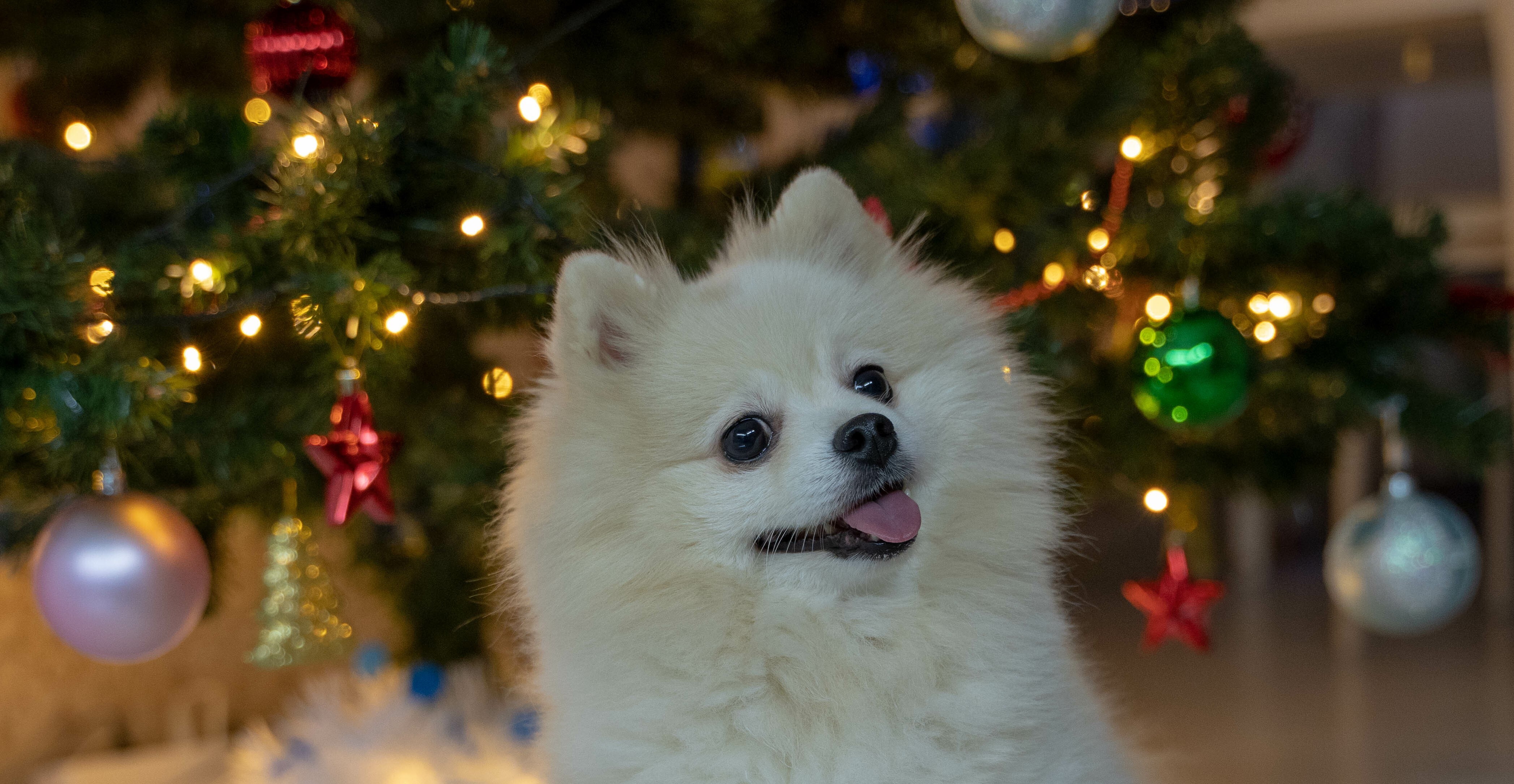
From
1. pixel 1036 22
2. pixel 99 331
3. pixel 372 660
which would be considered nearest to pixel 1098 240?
pixel 1036 22

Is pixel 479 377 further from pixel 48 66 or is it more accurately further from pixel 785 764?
pixel 785 764

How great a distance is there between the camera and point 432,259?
4.05ft

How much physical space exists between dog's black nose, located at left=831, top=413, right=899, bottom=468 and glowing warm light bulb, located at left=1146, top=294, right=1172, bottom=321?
68cm

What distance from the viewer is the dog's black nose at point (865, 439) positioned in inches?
34.8

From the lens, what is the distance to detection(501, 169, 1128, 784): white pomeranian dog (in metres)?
0.87

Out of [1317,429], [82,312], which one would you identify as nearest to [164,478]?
[82,312]

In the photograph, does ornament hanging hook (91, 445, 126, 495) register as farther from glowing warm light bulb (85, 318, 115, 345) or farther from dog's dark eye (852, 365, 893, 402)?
dog's dark eye (852, 365, 893, 402)

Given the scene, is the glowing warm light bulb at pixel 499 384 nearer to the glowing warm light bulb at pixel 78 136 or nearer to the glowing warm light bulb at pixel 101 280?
the glowing warm light bulb at pixel 101 280

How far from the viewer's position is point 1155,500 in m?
1.46

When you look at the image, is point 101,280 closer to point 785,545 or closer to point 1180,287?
point 785,545

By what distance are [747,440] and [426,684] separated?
3.05 ft

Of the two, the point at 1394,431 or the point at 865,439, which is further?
the point at 1394,431

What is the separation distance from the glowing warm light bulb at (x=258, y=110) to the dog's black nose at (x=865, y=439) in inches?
39.1

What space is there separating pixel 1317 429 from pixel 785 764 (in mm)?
1128
